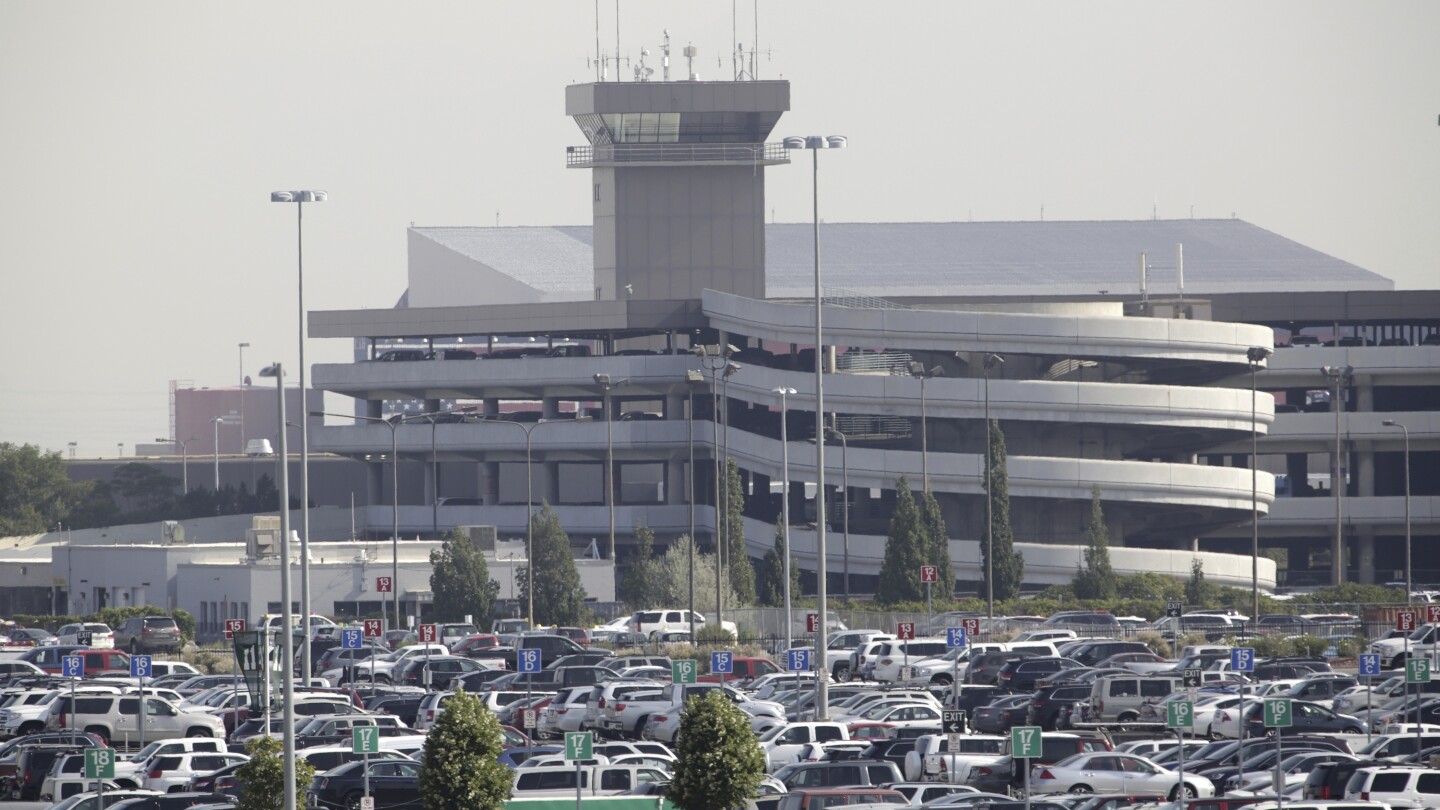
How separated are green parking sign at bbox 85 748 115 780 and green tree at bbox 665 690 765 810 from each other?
9485 millimetres

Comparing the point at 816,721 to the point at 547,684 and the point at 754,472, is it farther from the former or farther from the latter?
the point at 754,472

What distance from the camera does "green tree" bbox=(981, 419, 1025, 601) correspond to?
90.7m

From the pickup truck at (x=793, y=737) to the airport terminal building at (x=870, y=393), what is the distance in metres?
44.7

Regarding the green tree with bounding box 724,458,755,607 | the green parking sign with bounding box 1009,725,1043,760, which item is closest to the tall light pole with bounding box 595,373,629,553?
the green tree with bounding box 724,458,755,607

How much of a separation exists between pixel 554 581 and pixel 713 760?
2169 inches

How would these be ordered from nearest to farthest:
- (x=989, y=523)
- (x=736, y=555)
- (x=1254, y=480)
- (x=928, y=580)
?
(x=928, y=580) → (x=989, y=523) → (x=736, y=555) → (x=1254, y=480)

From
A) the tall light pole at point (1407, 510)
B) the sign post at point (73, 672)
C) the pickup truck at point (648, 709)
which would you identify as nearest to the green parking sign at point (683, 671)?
the pickup truck at point (648, 709)

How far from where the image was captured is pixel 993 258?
15600 cm

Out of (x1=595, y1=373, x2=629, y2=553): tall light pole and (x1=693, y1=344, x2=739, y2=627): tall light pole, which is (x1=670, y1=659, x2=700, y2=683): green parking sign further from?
(x1=595, y1=373, x2=629, y2=553): tall light pole

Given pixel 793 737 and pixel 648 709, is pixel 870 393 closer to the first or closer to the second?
pixel 648 709

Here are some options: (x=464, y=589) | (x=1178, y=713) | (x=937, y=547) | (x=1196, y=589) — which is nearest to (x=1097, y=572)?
(x=1196, y=589)

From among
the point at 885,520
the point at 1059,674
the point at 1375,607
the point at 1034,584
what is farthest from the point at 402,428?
the point at 1059,674

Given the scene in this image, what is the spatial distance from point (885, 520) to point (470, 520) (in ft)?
99.8

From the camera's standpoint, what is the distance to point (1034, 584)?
9994 cm
